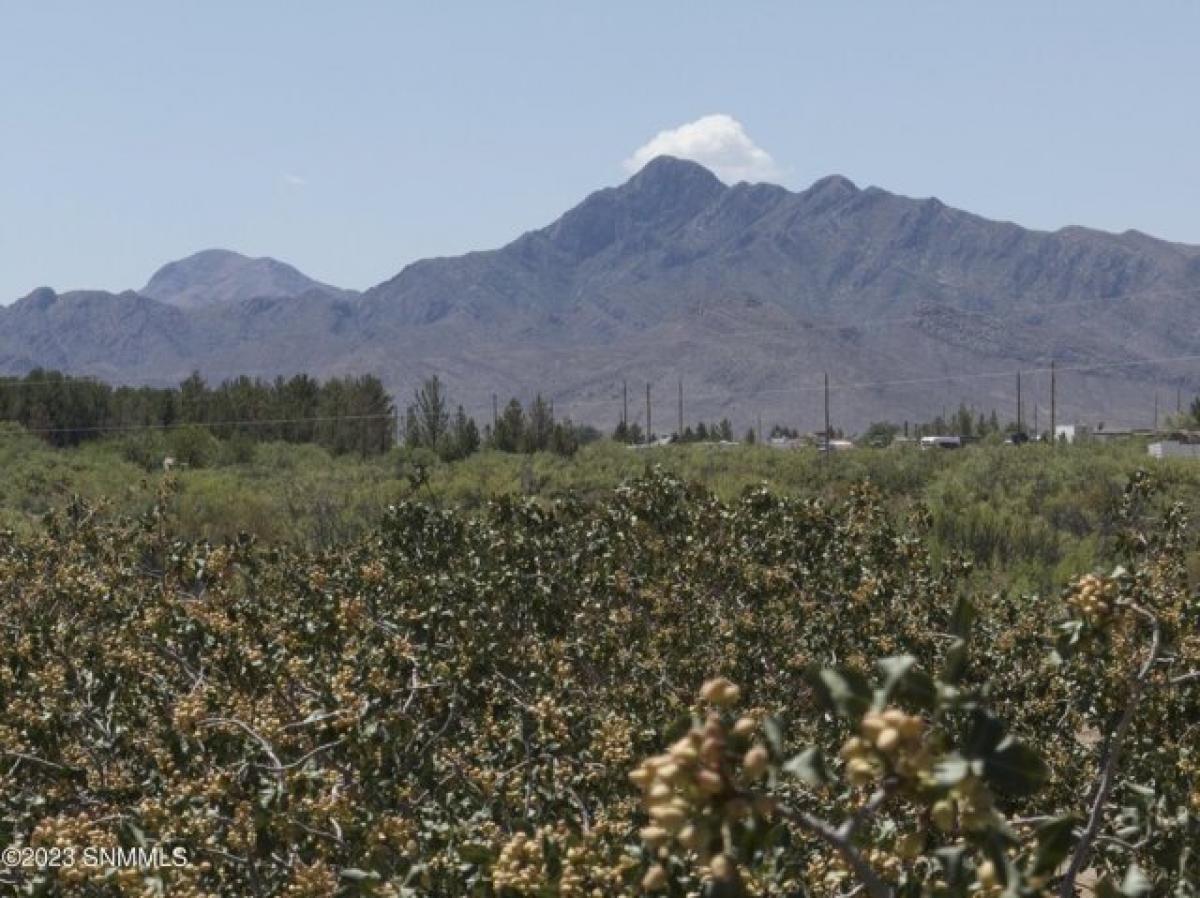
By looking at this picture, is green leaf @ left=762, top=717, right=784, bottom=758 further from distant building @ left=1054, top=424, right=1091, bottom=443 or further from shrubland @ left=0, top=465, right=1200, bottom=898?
distant building @ left=1054, top=424, right=1091, bottom=443

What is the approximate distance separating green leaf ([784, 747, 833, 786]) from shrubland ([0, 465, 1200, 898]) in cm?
1

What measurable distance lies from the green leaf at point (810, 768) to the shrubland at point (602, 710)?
1cm

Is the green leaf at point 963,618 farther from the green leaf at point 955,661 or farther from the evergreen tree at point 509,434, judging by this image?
the evergreen tree at point 509,434

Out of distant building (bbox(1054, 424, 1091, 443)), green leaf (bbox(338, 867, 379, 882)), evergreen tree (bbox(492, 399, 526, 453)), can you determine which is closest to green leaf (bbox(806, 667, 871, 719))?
green leaf (bbox(338, 867, 379, 882))

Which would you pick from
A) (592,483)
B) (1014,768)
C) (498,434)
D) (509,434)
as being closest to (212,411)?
(498,434)

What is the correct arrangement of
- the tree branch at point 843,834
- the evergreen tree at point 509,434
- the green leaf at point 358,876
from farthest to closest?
1. the evergreen tree at point 509,434
2. the green leaf at point 358,876
3. the tree branch at point 843,834

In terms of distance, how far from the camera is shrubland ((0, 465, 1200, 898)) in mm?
2402

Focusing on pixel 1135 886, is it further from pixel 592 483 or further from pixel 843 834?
pixel 592 483

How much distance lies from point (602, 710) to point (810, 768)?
16.8 ft

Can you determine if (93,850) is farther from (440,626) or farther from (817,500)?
(817,500)

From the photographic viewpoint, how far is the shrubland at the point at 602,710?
7.88 feet

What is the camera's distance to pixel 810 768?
2250mm

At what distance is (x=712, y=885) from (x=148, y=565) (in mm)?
10947

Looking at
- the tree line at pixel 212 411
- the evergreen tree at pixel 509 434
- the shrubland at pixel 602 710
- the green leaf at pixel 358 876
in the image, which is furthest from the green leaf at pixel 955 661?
the evergreen tree at pixel 509 434
